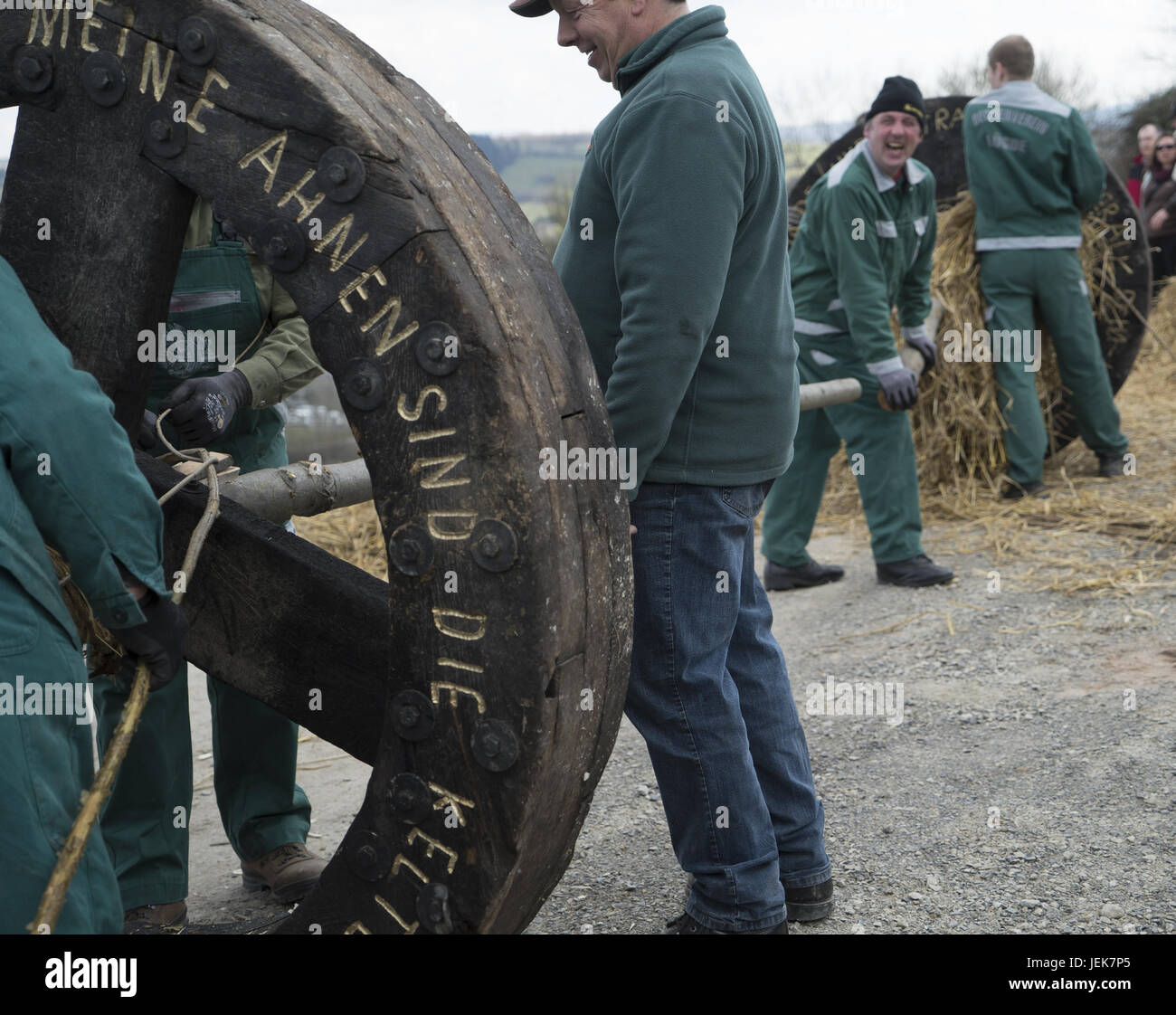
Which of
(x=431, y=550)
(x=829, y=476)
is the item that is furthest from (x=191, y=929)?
(x=829, y=476)

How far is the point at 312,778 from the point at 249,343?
154 centimetres

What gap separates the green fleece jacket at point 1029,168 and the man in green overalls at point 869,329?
3.97 ft

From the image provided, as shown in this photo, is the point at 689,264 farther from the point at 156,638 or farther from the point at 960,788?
the point at 960,788

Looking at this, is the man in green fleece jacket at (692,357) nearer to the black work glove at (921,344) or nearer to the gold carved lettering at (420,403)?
the gold carved lettering at (420,403)

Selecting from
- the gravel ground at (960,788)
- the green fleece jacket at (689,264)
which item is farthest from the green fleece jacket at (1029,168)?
the green fleece jacket at (689,264)

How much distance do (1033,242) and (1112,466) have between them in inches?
54.1

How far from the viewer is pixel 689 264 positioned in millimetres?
2211

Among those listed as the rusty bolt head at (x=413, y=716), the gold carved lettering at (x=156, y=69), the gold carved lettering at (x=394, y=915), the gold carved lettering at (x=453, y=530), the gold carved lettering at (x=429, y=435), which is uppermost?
the gold carved lettering at (x=156, y=69)

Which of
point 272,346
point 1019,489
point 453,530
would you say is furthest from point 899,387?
point 453,530

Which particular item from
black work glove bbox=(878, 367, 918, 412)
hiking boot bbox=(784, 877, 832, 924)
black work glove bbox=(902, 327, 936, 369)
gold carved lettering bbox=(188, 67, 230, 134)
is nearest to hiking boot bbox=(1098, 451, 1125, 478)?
black work glove bbox=(902, 327, 936, 369)

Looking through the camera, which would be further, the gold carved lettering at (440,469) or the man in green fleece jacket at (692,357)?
the man in green fleece jacket at (692,357)

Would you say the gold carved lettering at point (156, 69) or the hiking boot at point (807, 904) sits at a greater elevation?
the gold carved lettering at point (156, 69)

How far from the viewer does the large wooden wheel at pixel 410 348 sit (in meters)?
1.77

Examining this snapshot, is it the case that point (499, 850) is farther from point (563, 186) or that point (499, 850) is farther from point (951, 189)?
point (563, 186)
